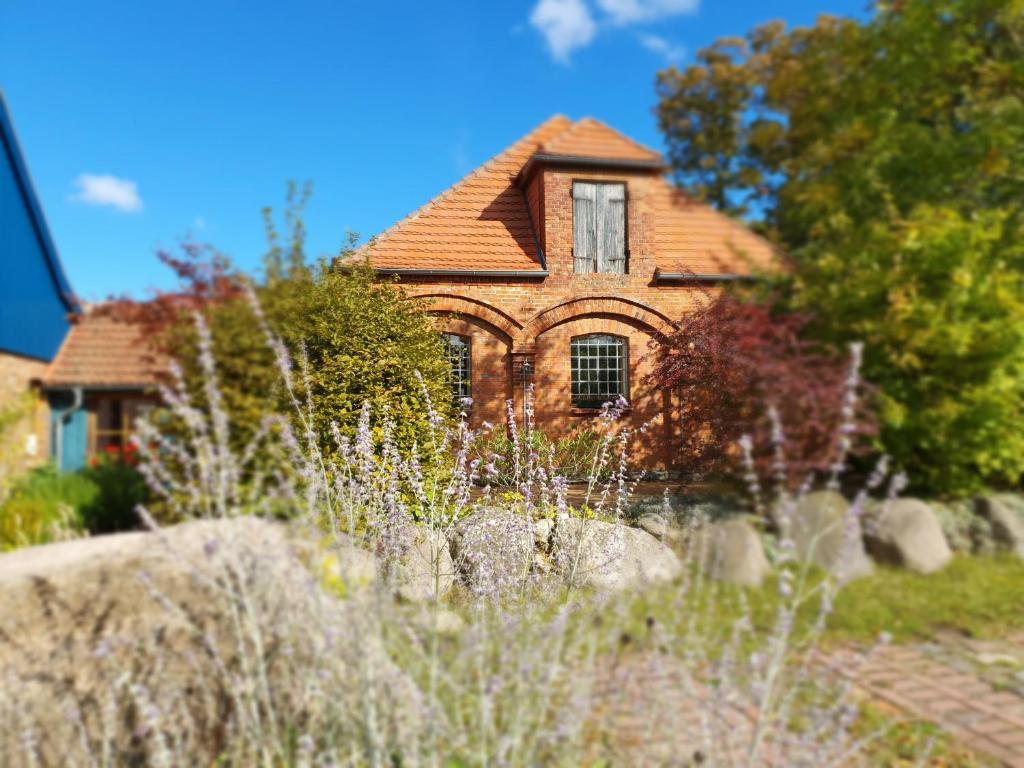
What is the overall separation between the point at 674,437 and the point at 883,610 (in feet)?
5.35

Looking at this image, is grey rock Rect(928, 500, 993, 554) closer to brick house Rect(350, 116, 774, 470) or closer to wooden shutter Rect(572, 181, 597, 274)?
brick house Rect(350, 116, 774, 470)

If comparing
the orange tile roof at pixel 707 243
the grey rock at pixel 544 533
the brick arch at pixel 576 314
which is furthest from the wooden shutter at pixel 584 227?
the grey rock at pixel 544 533

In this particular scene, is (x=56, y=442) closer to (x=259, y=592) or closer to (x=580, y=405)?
(x=259, y=592)

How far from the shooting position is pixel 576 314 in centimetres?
876

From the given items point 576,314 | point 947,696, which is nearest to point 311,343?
point 947,696

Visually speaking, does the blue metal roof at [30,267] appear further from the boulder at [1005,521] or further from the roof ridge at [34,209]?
the boulder at [1005,521]

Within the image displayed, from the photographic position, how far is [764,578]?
9.66 ft

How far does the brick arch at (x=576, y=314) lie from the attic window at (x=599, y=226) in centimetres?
39

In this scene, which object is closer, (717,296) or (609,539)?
(717,296)

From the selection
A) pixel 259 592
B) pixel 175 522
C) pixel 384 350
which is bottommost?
pixel 259 592

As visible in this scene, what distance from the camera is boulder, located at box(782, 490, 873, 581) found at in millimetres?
2422

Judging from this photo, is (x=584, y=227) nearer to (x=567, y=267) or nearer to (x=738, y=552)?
(x=567, y=267)

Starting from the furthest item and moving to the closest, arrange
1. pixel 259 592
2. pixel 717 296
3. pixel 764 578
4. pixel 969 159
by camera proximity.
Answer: pixel 717 296 < pixel 764 578 < pixel 969 159 < pixel 259 592

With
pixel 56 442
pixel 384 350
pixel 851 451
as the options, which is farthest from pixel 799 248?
pixel 384 350
